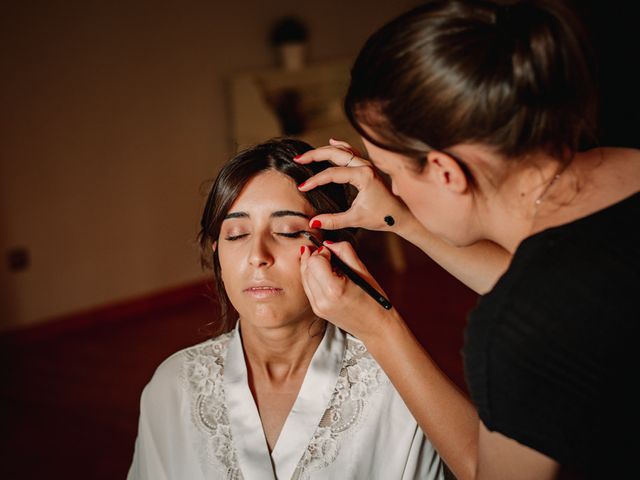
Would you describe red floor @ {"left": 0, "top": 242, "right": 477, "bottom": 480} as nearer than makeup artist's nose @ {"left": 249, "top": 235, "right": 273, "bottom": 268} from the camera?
No

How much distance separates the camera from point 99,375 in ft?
10.9

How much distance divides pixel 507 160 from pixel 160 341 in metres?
2.98

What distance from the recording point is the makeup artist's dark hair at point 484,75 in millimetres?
933

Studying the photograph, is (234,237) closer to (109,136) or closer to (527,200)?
(527,200)

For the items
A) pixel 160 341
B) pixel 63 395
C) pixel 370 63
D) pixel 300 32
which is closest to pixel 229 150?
pixel 300 32

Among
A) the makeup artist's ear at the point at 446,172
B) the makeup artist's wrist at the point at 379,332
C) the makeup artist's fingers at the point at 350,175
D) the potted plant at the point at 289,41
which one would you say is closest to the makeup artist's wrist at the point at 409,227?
the makeup artist's fingers at the point at 350,175

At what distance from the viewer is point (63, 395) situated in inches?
124

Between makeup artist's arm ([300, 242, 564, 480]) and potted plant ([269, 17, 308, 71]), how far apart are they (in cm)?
348

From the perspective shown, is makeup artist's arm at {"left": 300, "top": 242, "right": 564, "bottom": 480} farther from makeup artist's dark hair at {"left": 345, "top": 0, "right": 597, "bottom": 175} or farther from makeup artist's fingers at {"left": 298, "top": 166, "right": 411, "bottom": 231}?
makeup artist's dark hair at {"left": 345, "top": 0, "right": 597, "bottom": 175}

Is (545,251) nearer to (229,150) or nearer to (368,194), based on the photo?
(368,194)

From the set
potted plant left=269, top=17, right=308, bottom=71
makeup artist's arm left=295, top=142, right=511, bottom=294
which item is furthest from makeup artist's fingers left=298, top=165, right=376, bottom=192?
potted plant left=269, top=17, right=308, bottom=71

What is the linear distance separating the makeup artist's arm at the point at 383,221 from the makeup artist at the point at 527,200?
28 cm

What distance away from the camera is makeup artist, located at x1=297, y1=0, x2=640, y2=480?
3.05 feet

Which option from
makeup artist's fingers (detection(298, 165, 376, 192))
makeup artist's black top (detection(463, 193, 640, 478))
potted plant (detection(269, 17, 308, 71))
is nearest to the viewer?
makeup artist's black top (detection(463, 193, 640, 478))
